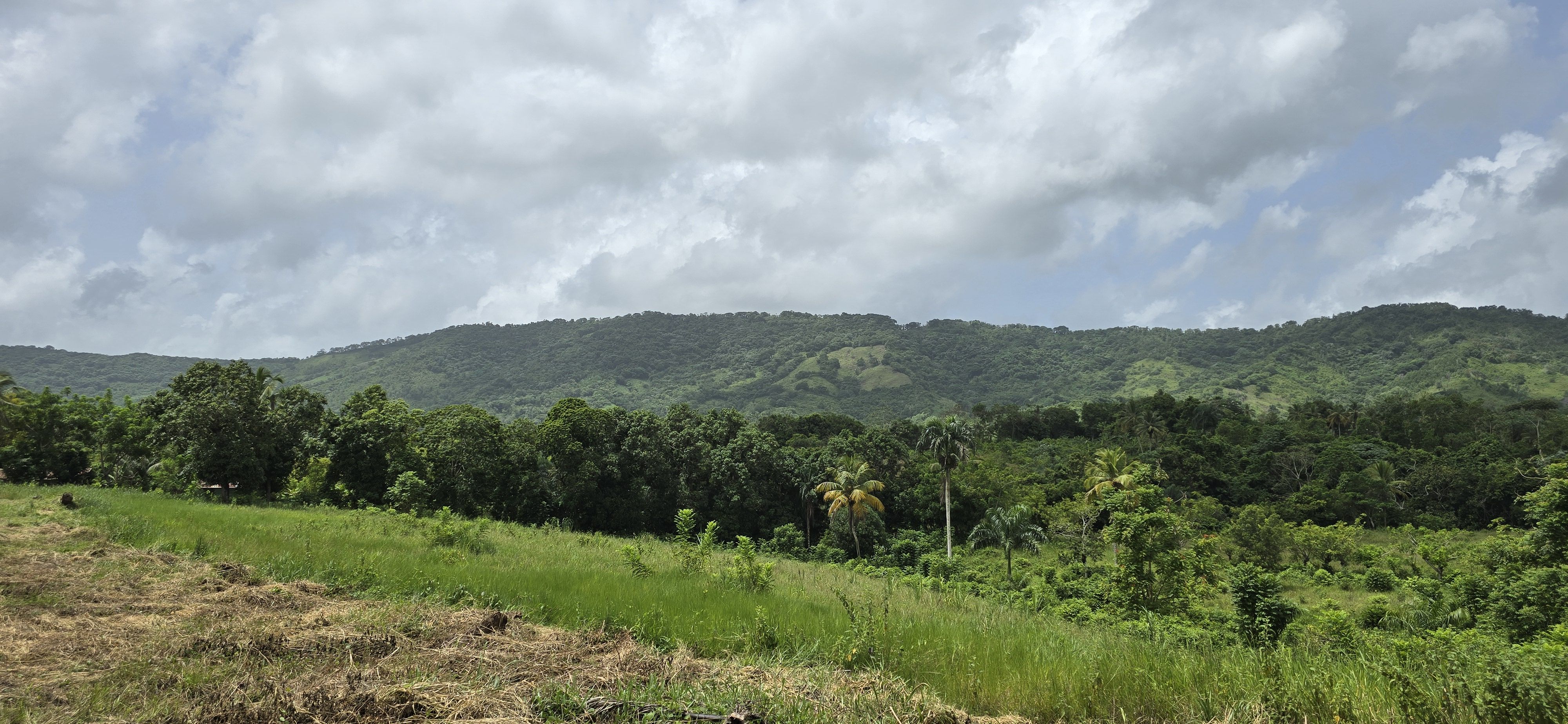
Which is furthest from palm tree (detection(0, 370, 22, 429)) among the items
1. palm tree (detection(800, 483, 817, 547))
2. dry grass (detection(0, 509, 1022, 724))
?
palm tree (detection(800, 483, 817, 547))

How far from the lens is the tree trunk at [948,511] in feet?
148

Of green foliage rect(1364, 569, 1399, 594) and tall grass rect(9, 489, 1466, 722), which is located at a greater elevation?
tall grass rect(9, 489, 1466, 722)

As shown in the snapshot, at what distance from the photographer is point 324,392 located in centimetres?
18200

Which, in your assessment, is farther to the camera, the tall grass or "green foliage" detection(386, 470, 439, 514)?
"green foliage" detection(386, 470, 439, 514)

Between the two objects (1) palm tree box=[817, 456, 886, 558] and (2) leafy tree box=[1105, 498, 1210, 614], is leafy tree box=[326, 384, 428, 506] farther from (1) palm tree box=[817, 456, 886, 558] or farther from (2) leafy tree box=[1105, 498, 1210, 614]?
(2) leafy tree box=[1105, 498, 1210, 614]

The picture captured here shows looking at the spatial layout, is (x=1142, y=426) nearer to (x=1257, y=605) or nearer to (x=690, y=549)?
(x=1257, y=605)

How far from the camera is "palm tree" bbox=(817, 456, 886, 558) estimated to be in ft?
148

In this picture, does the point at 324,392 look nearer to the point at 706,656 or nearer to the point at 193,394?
the point at 193,394

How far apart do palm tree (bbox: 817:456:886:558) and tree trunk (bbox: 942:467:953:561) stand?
4.25 m

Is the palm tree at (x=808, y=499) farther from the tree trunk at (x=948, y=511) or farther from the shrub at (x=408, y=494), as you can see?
the shrub at (x=408, y=494)

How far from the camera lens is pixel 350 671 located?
541 cm

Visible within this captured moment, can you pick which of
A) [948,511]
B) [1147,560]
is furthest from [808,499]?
[1147,560]

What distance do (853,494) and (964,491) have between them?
1286 centimetres

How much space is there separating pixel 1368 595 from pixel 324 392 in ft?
691
